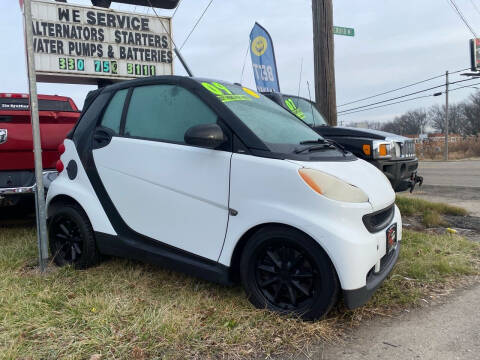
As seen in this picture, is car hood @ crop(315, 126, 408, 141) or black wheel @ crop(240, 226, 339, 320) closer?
black wheel @ crop(240, 226, 339, 320)

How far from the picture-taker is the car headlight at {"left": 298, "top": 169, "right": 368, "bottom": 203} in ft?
8.24

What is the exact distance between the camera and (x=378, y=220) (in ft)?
9.19

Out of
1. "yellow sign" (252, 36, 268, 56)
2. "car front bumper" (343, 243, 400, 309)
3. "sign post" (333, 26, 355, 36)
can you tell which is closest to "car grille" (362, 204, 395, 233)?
"car front bumper" (343, 243, 400, 309)

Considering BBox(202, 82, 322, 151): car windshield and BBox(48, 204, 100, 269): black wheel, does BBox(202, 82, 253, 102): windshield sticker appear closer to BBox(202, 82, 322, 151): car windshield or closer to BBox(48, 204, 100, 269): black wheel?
BBox(202, 82, 322, 151): car windshield

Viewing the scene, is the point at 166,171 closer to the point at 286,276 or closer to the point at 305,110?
the point at 286,276

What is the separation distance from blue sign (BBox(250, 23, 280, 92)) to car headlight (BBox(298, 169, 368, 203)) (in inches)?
296

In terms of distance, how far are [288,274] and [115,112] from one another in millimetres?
2052

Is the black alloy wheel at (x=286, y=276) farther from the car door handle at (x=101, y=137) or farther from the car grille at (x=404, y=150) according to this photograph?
the car grille at (x=404, y=150)

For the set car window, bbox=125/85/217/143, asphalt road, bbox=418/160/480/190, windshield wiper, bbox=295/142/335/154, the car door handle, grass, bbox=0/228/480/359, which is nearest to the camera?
grass, bbox=0/228/480/359

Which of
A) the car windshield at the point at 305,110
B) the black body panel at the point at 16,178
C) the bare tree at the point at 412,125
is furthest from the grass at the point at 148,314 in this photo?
the bare tree at the point at 412,125

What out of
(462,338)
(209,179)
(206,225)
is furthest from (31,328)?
(462,338)

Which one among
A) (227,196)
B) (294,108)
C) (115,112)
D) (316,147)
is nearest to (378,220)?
(316,147)

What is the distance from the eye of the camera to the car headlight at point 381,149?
5.08 m

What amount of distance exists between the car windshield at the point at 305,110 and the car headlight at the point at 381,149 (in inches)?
49.9
